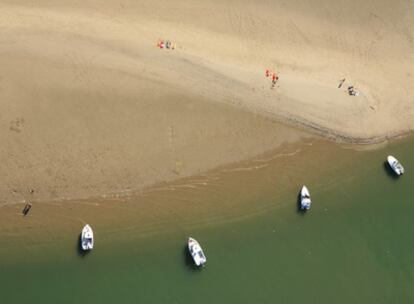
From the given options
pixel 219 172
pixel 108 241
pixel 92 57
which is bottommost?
pixel 108 241

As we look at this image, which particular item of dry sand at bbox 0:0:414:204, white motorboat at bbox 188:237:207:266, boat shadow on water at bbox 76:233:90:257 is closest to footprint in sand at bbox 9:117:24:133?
dry sand at bbox 0:0:414:204

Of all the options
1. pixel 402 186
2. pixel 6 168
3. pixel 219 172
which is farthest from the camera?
pixel 402 186

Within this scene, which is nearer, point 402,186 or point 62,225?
point 62,225

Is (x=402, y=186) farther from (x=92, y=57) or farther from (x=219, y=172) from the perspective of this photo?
(x=92, y=57)

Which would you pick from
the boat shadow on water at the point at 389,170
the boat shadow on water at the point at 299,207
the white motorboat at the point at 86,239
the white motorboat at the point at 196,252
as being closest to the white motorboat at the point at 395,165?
the boat shadow on water at the point at 389,170

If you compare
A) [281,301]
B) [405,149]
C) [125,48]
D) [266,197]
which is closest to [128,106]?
[125,48]

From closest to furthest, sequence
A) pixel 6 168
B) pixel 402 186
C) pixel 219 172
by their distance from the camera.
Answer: pixel 6 168
pixel 219 172
pixel 402 186

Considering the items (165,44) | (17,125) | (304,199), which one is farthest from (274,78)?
(17,125)

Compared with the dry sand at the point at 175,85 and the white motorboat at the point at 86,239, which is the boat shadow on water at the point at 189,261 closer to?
the dry sand at the point at 175,85

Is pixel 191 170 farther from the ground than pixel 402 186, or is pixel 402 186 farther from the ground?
pixel 191 170
